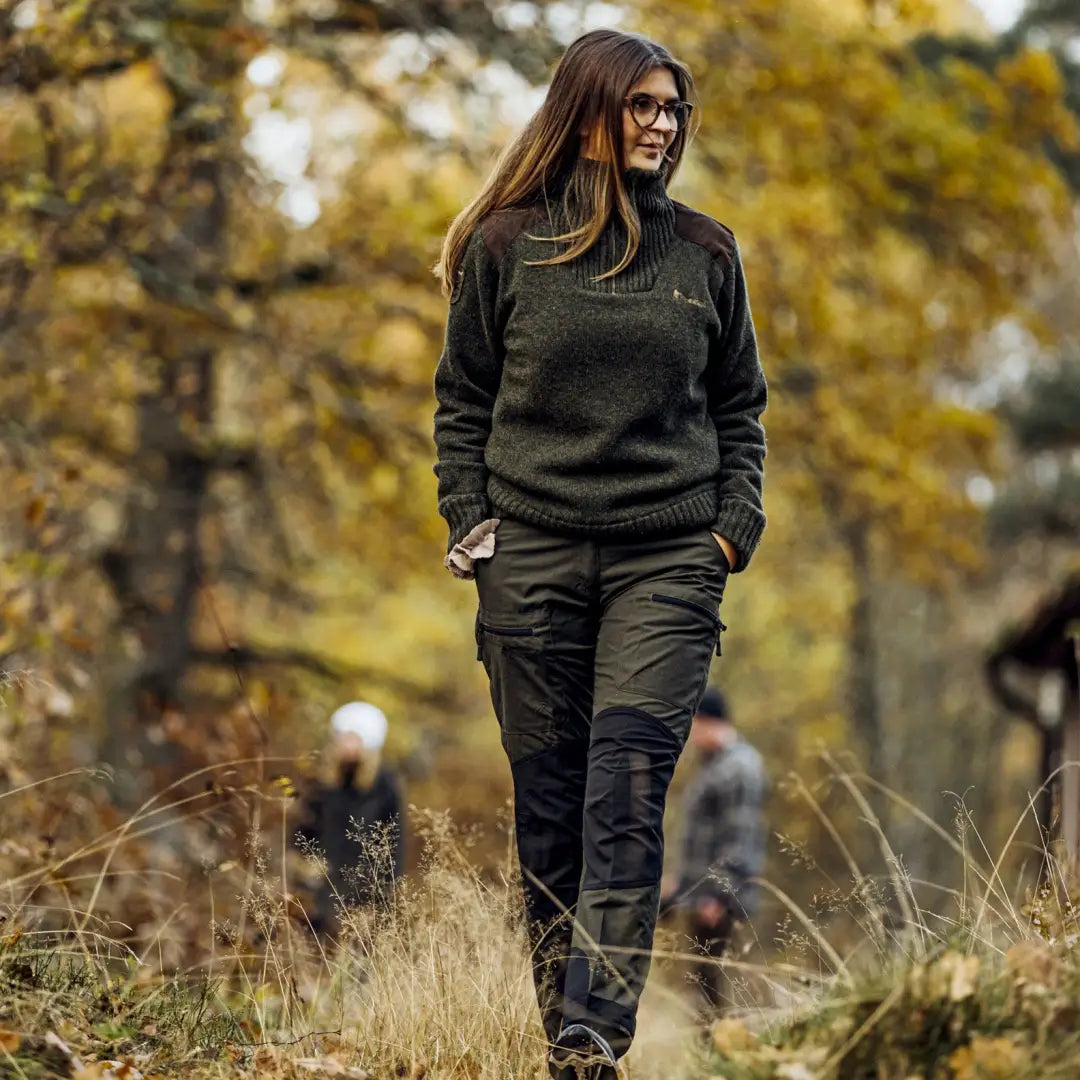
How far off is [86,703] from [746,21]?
265 inches

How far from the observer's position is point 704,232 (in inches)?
136

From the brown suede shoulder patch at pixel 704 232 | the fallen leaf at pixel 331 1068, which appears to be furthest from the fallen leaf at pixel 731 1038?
the brown suede shoulder patch at pixel 704 232

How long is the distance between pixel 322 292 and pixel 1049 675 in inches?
271

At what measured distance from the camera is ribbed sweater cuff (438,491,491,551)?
340 centimetres

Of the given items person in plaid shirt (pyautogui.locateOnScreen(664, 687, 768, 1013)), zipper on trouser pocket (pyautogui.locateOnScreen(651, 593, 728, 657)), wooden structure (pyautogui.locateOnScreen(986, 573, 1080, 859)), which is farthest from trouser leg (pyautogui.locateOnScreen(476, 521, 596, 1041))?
wooden structure (pyautogui.locateOnScreen(986, 573, 1080, 859))

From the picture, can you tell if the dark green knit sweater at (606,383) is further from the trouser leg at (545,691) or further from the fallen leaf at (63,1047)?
the fallen leaf at (63,1047)

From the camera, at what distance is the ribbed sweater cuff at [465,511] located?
3.40 m

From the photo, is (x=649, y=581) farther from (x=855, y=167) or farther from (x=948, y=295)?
(x=948, y=295)

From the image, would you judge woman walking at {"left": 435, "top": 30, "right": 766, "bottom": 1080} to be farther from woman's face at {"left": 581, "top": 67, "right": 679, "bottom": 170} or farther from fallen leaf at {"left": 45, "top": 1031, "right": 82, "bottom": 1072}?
fallen leaf at {"left": 45, "top": 1031, "right": 82, "bottom": 1072}

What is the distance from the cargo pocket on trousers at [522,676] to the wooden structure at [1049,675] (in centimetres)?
895

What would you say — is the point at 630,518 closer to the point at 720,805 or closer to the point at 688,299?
the point at 688,299

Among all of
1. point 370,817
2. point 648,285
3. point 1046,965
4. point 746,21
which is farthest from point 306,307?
point 1046,965

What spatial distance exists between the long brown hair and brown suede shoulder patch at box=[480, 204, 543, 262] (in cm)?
4

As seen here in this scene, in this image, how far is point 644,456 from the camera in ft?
10.8
